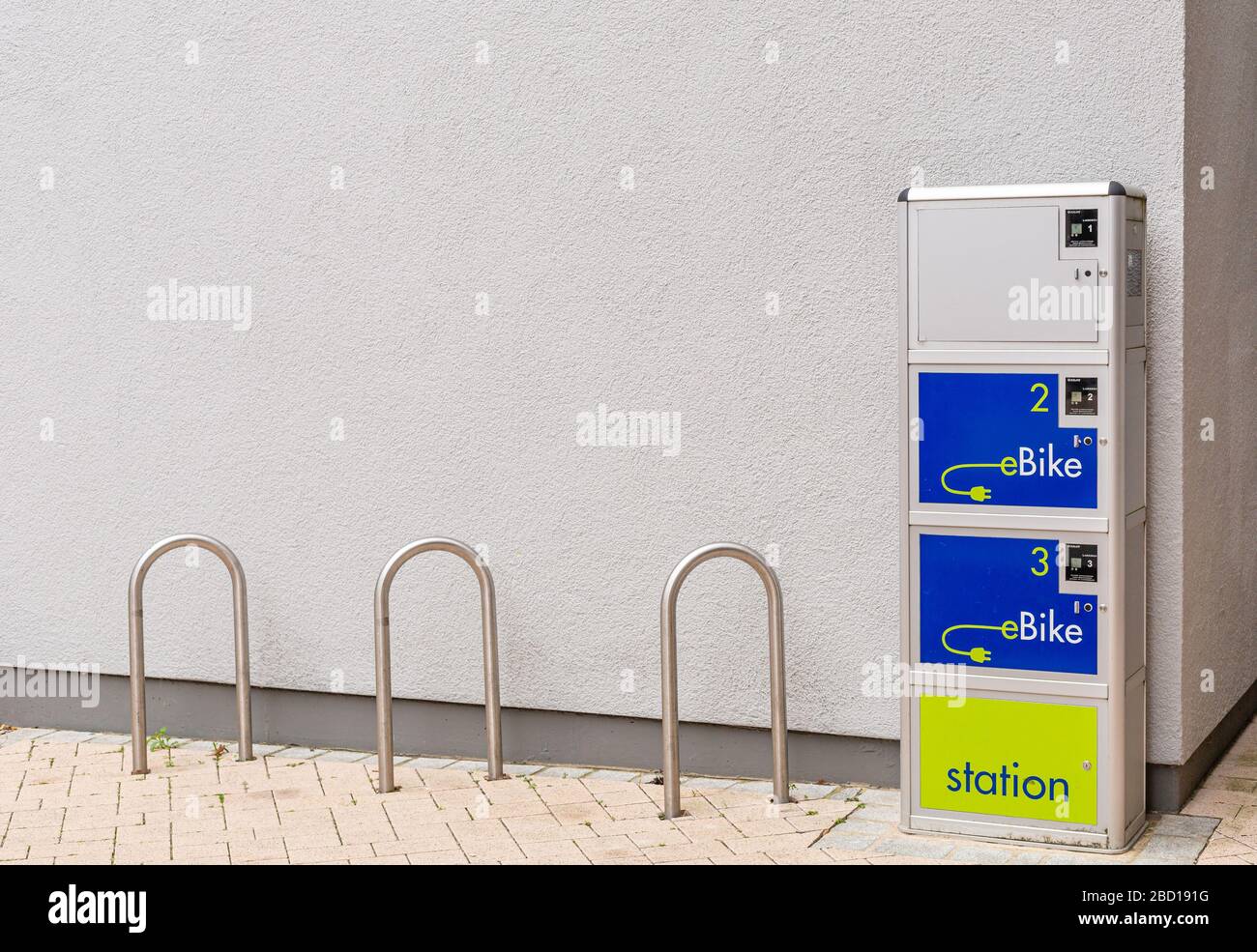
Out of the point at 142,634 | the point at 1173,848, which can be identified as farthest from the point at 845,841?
the point at 142,634

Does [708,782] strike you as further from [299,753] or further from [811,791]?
[299,753]

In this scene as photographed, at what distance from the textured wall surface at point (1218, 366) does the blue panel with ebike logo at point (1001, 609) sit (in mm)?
623

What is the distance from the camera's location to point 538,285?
6.38 metres

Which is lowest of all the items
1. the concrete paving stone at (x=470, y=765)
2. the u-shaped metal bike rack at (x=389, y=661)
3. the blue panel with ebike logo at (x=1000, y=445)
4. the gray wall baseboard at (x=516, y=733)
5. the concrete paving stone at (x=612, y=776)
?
the concrete paving stone at (x=470, y=765)

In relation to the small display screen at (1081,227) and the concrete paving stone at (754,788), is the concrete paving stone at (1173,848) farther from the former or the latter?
the small display screen at (1081,227)

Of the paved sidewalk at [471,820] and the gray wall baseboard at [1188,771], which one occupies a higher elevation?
the gray wall baseboard at [1188,771]

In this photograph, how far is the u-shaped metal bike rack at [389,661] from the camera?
608 centimetres

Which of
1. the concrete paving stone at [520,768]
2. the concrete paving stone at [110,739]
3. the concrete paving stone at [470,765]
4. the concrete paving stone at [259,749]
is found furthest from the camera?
the concrete paving stone at [110,739]

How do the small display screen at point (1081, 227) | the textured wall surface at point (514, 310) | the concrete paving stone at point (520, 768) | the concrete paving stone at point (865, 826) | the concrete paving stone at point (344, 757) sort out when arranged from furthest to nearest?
1. the concrete paving stone at point (344, 757)
2. the concrete paving stone at point (520, 768)
3. the textured wall surface at point (514, 310)
4. the concrete paving stone at point (865, 826)
5. the small display screen at point (1081, 227)

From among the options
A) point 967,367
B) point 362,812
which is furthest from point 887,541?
point 362,812

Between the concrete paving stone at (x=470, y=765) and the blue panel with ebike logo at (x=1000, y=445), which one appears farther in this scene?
the concrete paving stone at (x=470, y=765)

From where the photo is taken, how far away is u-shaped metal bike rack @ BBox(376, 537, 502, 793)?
6078 millimetres

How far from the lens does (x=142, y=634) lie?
6.57 metres

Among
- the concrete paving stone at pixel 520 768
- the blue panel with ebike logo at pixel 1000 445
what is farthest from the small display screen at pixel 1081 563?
the concrete paving stone at pixel 520 768
